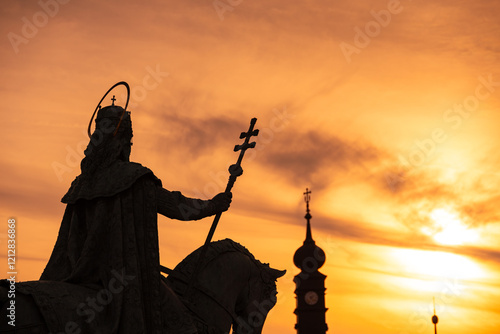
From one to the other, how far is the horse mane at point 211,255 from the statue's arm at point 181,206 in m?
0.53

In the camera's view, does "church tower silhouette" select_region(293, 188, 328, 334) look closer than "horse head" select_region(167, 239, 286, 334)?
No

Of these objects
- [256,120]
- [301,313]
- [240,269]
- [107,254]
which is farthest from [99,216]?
[301,313]

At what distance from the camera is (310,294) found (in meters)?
129

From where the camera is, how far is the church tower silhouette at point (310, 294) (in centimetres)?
12600

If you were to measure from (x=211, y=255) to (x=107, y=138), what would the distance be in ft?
7.48

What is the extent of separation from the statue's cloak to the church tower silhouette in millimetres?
111861

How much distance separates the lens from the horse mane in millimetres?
13258

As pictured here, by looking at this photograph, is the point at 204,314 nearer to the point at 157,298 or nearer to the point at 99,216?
the point at 157,298

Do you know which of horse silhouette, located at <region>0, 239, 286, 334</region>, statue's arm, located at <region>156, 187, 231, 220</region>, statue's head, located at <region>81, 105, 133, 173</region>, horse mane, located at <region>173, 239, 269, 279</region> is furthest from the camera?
horse mane, located at <region>173, 239, 269, 279</region>

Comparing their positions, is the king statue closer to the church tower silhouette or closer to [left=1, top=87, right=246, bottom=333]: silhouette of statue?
[left=1, top=87, right=246, bottom=333]: silhouette of statue

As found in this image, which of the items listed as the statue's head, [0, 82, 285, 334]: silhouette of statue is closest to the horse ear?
[0, 82, 285, 334]: silhouette of statue

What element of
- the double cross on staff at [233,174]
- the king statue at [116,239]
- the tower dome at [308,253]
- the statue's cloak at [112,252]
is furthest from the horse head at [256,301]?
the tower dome at [308,253]

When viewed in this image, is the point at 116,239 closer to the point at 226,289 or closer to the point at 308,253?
the point at 226,289

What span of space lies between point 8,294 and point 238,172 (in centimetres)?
422
